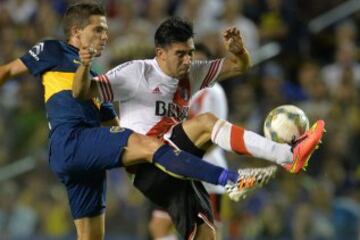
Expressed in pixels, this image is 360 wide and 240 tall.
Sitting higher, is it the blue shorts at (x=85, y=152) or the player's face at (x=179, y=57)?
the player's face at (x=179, y=57)

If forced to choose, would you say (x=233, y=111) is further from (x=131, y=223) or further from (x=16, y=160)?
(x=16, y=160)

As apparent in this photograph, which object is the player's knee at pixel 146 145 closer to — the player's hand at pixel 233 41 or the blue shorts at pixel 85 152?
the blue shorts at pixel 85 152

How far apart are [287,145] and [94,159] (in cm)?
108

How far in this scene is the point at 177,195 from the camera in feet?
19.3

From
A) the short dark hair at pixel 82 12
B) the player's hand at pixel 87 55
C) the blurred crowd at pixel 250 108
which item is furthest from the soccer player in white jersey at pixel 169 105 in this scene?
the blurred crowd at pixel 250 108

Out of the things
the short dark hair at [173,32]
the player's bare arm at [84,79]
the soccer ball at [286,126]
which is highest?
the short dark hair at [173,32]

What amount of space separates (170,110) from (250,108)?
11.4 feet

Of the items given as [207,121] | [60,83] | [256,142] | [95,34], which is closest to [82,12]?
[95,34]

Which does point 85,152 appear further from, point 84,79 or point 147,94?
point 147,94

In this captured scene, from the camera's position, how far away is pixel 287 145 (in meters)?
5.55

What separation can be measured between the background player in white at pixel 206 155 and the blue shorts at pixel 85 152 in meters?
1.42

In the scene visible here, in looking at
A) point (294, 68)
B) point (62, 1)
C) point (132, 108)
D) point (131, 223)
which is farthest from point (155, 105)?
point (62, 1)

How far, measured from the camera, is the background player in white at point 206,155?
24.0 feet

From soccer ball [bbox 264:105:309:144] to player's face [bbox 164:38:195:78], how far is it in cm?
59
